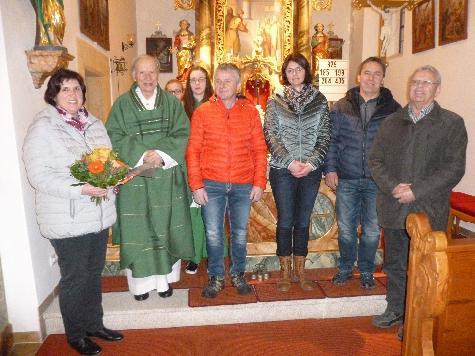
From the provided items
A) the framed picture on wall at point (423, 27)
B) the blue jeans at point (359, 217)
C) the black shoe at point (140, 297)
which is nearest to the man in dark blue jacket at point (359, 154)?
the blue jeans at point (359, 217)

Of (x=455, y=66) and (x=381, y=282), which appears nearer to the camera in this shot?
(x=381, y=282)

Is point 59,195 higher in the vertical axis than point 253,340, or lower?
higher

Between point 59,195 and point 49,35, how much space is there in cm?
120

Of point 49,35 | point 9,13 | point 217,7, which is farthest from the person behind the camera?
point 217,7

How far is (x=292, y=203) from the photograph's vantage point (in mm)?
3018

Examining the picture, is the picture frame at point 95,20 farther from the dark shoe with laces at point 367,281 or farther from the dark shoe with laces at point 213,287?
the dark shoe with laces at point 367,281

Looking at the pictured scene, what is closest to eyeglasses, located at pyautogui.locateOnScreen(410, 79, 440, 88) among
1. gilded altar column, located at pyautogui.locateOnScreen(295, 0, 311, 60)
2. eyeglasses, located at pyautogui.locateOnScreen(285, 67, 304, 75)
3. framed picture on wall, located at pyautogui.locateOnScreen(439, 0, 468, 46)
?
eyeglasses, located at pyautogui.locateOnScreen(285, 67, 304, 75)

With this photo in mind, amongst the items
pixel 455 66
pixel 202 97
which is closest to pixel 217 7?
pixel 455 66

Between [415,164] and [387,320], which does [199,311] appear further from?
[415,164]

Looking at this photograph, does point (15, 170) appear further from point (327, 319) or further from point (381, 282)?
point (381, 282)

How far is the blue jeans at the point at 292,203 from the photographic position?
2992 millimetres

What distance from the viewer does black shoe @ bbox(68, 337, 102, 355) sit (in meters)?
2.58

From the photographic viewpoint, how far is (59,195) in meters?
2.29

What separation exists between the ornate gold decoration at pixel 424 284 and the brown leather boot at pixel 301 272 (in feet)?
4.39
